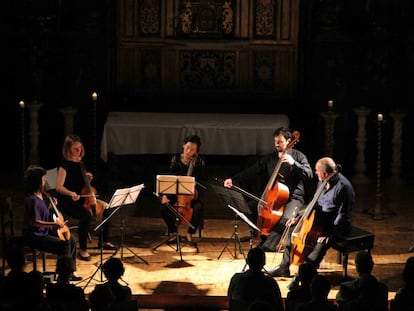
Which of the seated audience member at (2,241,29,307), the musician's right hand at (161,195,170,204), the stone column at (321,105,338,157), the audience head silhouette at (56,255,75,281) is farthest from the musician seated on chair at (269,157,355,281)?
the stone column at (321,105,338,157)

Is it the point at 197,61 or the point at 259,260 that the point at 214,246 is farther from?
the point at 197,61

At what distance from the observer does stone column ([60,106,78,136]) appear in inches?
500

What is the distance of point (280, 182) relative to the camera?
31.8 feet

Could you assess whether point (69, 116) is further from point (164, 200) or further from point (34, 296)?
point (34, 296)

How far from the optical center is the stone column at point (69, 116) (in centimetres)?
1270

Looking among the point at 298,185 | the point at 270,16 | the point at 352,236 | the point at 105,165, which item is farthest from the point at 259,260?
the point at 270,16

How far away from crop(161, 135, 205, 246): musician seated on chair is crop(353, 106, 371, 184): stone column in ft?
11.3

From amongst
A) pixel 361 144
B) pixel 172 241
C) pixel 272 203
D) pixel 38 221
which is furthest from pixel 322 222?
pixel 361 144

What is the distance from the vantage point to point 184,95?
1369 cm

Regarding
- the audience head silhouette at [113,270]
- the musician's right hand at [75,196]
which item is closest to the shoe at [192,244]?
the musician's right hand at [75,196]

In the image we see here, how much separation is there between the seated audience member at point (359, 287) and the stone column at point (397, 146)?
5031 mm

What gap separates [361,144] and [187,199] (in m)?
3.89

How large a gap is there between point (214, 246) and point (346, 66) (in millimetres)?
4446

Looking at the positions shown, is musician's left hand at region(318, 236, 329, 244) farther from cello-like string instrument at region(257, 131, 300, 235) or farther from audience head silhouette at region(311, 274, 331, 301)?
audience head silhouette at region(311, 274, 331, 301)
